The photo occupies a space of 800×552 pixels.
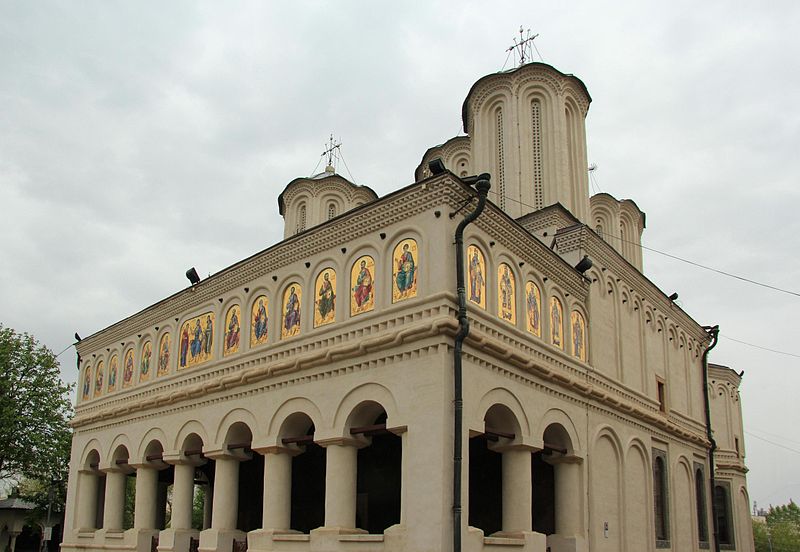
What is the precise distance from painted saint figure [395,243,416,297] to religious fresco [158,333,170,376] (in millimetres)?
9622

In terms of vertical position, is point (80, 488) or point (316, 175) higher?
point (316, 175)

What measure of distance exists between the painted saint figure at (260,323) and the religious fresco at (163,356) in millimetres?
4493

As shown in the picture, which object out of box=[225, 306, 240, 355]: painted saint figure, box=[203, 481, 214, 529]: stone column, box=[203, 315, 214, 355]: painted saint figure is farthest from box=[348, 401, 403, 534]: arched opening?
box=[203, 481, 214, 529]: stone column

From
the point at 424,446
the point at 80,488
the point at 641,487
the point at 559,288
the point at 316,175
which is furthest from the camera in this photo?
the point at 316,175

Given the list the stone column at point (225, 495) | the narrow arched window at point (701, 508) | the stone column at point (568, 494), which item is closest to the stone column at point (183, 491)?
the stone column at point (225, 495)

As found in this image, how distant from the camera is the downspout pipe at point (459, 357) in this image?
1322 cm

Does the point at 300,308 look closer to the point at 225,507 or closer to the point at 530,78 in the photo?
the point at 225,507

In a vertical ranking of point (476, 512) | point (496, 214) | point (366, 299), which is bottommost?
point (476, 512)

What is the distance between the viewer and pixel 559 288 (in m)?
18.8

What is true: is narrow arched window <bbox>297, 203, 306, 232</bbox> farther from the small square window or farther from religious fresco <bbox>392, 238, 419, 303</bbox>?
religious fresco <bbox>392, 238, 419, 303</bbox>

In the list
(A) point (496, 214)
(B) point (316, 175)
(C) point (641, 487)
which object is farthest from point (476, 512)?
(B) point (316, 175)

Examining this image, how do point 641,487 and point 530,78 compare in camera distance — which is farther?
point 530,78

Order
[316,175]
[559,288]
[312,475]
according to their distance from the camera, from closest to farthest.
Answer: [559,288], [312,475], [316,175]

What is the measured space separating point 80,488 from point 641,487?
17.3m
